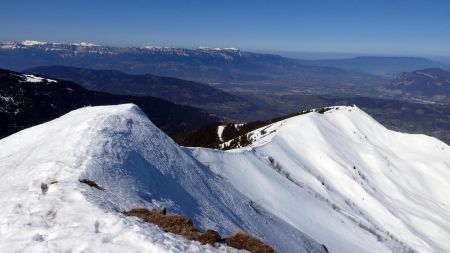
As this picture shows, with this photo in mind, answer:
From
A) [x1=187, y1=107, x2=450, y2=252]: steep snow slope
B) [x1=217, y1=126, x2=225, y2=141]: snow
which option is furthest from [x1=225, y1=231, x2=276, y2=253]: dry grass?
[x1=217, y1=126, x2=225, y2=141]: snow

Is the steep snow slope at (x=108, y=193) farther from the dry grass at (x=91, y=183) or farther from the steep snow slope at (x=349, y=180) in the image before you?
the steep snow slope at (x=349, y=180)

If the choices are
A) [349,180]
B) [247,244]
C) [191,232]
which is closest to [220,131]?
[349,180]

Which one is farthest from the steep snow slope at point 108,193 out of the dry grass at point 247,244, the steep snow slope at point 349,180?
the steep snow slope at point 349,180

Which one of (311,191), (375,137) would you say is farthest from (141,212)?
(375,137)

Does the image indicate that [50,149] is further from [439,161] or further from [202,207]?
[439,161]

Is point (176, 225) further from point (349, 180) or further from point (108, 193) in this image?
point (349, 180)

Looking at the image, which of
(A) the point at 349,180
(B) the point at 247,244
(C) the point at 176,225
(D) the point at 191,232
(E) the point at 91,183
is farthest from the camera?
(A) the point at 349,180

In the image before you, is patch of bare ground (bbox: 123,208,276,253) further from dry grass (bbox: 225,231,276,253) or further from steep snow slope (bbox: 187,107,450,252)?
steep snow slope (bbox: 187,107,450,252)
